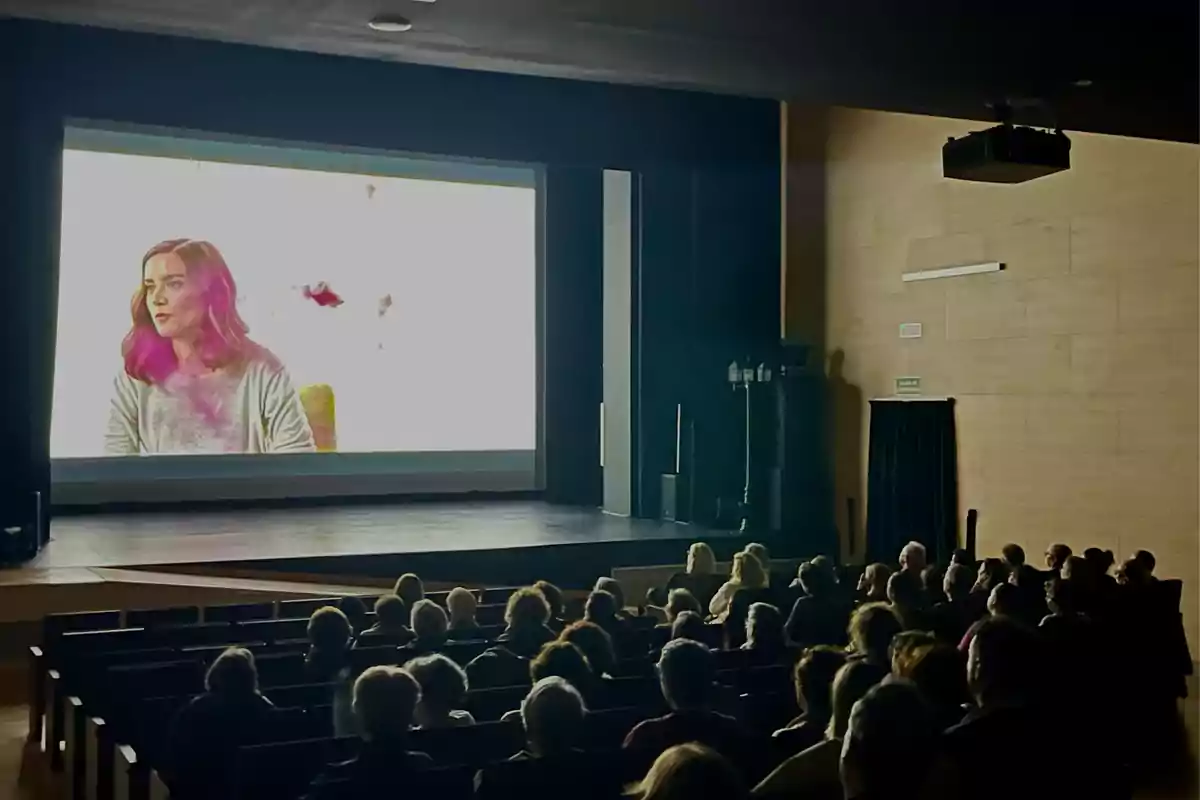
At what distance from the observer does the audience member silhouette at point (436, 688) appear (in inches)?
138

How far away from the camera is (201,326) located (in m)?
10.3

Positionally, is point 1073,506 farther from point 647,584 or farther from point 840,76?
point 840,76

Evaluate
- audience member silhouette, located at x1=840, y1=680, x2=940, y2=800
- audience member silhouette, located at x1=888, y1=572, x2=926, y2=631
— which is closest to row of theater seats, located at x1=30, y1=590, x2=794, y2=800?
audience member silhouette, located at x1=840, y1=680, x2=940, y2=800

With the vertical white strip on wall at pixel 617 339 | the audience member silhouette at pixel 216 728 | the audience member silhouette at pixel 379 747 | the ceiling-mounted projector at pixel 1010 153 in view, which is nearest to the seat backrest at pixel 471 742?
the audience member silhouette at pixel 379 747

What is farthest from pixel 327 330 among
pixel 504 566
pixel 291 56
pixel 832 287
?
pixel 832 287

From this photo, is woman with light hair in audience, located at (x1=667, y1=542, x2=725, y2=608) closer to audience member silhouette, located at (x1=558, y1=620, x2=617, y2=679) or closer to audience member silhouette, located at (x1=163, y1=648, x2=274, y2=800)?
audience member silhouette, located at (x1=558, y1=620, x2=617, y2=679)

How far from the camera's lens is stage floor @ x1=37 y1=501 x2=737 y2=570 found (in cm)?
799

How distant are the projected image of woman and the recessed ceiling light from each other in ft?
19.0

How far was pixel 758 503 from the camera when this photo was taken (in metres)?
10.5

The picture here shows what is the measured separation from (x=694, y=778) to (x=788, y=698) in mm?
1762

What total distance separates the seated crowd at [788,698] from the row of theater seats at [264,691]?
0.05 metres

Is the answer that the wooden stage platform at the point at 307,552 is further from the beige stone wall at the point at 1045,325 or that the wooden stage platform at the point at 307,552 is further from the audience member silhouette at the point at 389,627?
the audience member silhouette at the point at 389,627

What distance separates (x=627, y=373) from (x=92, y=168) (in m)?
4.38

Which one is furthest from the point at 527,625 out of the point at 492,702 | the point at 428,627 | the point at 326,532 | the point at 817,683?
the point at 326,532
